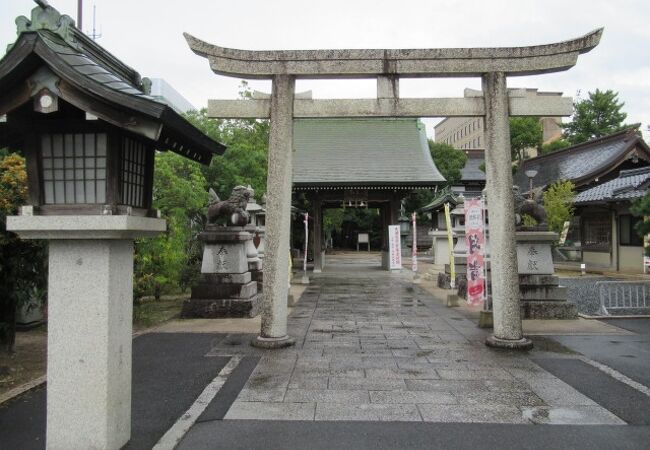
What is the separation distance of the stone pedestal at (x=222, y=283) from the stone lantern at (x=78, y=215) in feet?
21.0

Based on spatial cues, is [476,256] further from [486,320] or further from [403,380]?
[403,380]

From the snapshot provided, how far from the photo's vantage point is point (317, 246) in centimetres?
2261

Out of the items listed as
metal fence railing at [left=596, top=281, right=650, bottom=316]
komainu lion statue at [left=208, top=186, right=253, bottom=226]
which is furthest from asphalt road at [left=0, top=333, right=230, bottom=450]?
metal fence railing at [left=596, top=281, right=650, bottom=316]

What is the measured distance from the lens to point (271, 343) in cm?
737

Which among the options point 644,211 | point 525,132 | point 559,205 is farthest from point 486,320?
point 525,132

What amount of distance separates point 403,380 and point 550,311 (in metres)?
5.72

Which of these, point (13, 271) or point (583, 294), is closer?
point (13, 271)

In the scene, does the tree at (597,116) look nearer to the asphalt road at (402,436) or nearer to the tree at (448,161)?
the tree at (448,161)

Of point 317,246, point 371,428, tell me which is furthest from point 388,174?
point 371,428

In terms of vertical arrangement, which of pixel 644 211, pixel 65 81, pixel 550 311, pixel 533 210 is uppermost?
pixel 65 81

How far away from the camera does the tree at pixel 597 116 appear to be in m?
37.3

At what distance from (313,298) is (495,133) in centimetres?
795

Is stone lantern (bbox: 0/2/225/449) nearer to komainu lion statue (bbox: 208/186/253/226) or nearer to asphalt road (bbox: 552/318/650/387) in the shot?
asphalt road (bbox: 552/318/650/387)

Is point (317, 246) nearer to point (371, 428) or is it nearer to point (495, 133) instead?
point (495, 133)
